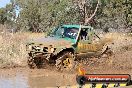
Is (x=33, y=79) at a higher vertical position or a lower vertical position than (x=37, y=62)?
lower

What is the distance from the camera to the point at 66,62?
13938 millimetres

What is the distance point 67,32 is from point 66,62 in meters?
1.29

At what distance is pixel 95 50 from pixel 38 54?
2734 millimetres

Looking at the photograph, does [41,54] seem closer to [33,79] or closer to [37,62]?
[37,62]

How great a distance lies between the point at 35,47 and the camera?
44.2ft

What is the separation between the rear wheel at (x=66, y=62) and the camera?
13.6 meters

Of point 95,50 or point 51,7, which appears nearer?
point 95,50

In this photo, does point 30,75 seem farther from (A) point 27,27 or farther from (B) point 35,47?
(A) point 27,27

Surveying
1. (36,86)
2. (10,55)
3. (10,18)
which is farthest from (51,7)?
(36,86)

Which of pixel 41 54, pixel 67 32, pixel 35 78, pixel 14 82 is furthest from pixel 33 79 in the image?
pixel 67 32

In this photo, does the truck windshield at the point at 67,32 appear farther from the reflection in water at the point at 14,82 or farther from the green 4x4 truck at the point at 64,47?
the reflection in water at the point at 14,82

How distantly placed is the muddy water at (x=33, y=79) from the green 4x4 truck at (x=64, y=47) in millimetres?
631

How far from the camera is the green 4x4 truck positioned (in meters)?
13.4

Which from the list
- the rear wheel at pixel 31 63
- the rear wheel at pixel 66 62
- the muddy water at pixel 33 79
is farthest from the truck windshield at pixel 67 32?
the muddy water at pixel 33 79
